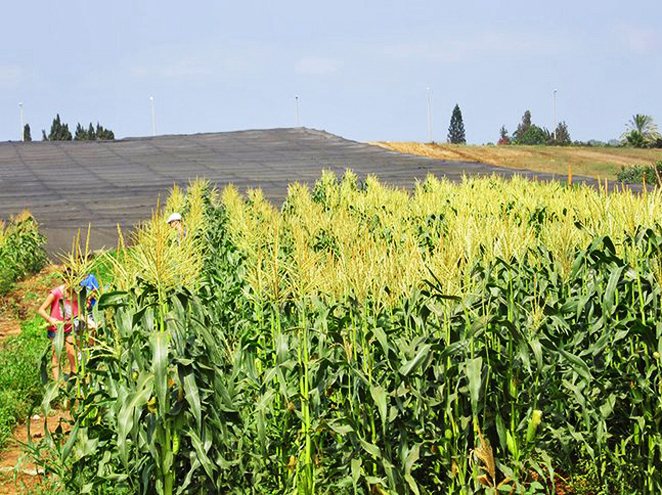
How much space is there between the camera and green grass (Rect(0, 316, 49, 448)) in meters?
7.78

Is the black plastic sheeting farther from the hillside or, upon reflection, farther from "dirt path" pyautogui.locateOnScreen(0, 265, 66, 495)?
the hillside

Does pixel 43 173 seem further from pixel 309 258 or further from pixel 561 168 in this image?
pixel 561 168

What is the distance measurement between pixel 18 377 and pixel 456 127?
10470cm

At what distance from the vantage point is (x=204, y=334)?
4.50 meters

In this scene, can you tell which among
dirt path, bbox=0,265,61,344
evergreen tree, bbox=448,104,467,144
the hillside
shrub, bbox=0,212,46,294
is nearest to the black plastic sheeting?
shrub, bbox=0,212,46,294

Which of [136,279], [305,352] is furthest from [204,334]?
[136,279]

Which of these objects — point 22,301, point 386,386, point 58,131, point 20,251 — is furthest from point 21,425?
point 58,131

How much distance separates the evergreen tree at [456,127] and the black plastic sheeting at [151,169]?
75.4 metres

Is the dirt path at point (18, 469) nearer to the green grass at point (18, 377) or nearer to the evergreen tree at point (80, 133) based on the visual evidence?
the green grass at point (18, 377)

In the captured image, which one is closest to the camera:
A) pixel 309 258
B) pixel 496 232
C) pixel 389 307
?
pixel 309 258

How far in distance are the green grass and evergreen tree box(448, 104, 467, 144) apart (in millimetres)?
100871

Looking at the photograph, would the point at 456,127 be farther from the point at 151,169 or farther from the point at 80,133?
the point at 151,169

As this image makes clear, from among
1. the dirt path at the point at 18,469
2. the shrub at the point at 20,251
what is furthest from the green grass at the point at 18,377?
the shrub at the point at 20,251

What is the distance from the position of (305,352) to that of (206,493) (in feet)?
3.00
